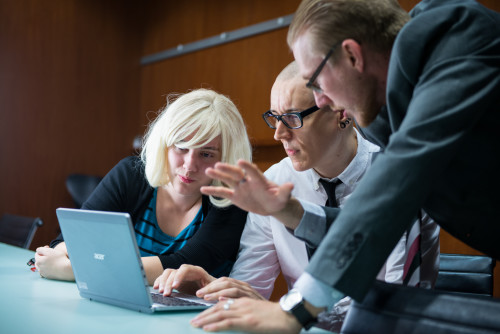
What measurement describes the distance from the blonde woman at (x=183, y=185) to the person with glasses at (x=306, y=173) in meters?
0.10

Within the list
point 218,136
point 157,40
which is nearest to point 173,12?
point 157,40

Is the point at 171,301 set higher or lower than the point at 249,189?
lower

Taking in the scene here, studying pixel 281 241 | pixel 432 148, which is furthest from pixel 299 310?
pixel 281 241

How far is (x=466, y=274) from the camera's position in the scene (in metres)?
2.01

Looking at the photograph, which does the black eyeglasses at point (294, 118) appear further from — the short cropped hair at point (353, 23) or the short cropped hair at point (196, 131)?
the short cropped hair at point (353, 23)

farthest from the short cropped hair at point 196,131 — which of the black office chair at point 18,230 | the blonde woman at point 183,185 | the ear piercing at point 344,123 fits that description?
the black office chair at point 18,230

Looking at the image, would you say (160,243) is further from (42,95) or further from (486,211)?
(42,95)

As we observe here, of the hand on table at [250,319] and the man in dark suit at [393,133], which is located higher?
the man in dark suit at [393,133]

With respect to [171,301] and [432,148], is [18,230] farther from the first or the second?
[432,148]

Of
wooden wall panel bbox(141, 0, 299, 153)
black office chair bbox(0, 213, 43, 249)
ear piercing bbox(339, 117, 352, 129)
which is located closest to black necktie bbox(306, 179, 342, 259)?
ear piercing bbox(339, 117, 352, 129)

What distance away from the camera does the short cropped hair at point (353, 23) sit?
1.14 meters

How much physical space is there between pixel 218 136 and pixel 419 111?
1210 mm

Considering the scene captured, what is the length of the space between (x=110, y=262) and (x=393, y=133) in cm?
69

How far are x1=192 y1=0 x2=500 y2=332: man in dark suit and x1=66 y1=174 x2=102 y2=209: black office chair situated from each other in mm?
4163
